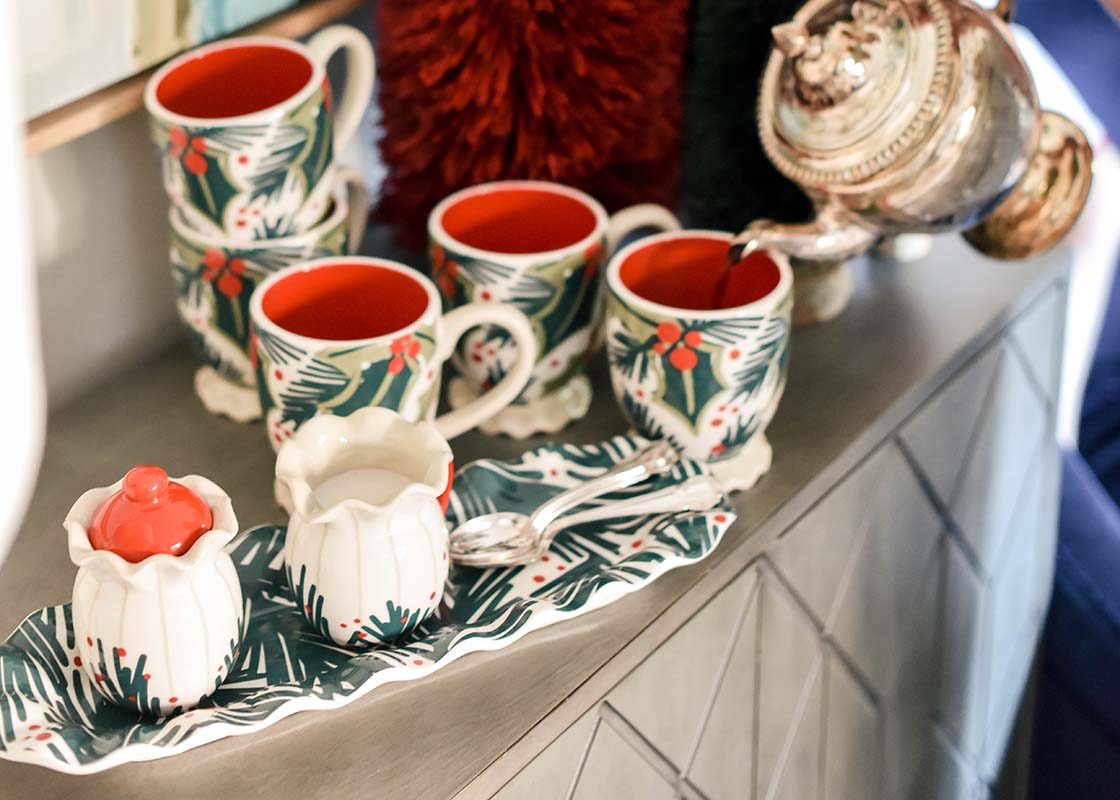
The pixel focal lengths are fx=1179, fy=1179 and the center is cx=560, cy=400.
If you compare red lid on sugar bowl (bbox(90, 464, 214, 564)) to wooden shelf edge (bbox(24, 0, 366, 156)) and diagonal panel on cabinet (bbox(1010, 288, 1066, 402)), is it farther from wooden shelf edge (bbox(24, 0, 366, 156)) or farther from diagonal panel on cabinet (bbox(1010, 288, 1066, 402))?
diagonal panel on cabinet (bbox(1010, 288, 1066, 402))

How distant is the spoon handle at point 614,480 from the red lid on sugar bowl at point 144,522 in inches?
6.6

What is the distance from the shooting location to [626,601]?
0.49 meters

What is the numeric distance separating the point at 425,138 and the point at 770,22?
0.63 feet

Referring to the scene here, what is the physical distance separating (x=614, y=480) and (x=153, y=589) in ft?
0.71

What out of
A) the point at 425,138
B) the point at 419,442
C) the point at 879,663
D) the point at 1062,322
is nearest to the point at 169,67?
the point at 425,138

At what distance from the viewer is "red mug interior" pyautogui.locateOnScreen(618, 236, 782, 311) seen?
0.57 metres

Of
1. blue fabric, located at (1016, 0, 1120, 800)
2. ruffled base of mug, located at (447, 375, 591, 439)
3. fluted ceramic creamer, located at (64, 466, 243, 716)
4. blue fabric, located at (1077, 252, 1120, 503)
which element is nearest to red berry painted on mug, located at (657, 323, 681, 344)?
ruffled base of mug, located at (447, 375, 591, 439)

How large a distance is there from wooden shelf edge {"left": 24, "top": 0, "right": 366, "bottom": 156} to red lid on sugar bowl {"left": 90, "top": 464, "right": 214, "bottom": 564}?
8.8 inches

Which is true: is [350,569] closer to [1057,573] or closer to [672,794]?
[672,794]

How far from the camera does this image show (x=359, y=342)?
48cm

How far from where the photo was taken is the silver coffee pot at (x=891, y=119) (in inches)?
20.6

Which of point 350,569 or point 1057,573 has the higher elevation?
point 350,569

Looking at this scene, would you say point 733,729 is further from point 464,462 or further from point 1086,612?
point 1086,612

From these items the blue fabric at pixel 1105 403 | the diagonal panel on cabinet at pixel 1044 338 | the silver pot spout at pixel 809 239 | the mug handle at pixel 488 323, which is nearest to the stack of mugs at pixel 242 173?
the mug handle at pixel 488 323
